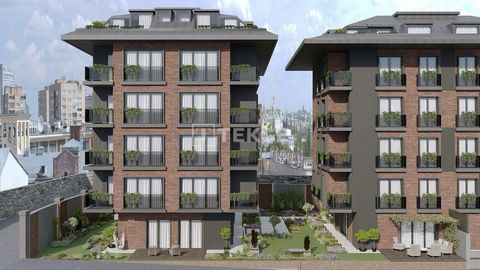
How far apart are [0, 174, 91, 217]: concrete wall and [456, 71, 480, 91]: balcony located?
38.2m

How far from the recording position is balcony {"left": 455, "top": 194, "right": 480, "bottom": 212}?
1331 inches

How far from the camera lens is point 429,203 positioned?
33781 millimetres

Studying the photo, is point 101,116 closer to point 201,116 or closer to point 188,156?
point 188,156

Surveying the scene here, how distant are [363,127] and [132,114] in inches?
668

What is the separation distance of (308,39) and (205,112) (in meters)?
9.30

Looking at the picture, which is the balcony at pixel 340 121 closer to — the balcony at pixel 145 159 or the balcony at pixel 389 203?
the balcony at pixel 389 203

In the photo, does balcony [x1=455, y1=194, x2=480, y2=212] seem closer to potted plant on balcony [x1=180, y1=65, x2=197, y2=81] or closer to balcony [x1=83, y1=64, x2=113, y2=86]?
potted plant on balcony [x1=180, y1=65, x2=197, y2=81]

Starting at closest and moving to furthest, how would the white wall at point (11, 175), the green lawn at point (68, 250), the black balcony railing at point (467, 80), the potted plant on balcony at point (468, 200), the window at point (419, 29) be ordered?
the green lawn at point (68, 250), the potted plant on balcony at point (468, 200), the black balcony railing at point (467, 80), the window at point (419, 29), the white wall at point (11, 175)

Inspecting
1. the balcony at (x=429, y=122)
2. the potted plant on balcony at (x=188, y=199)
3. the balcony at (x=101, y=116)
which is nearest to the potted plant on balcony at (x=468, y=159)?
the balcony at (x=429, y=122)

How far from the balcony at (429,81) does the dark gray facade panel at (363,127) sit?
3.47m

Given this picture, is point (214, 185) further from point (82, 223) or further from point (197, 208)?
point (82, 223)

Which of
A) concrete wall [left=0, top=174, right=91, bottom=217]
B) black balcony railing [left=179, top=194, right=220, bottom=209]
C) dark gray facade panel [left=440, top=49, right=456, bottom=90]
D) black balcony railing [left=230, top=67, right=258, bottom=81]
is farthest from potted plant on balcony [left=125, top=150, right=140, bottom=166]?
dark gray facade panel [left=440, top=49, right=456, bottom=90]

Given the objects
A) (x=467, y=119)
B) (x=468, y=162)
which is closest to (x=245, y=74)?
(x=467, y=119)

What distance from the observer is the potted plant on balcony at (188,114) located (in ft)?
107
